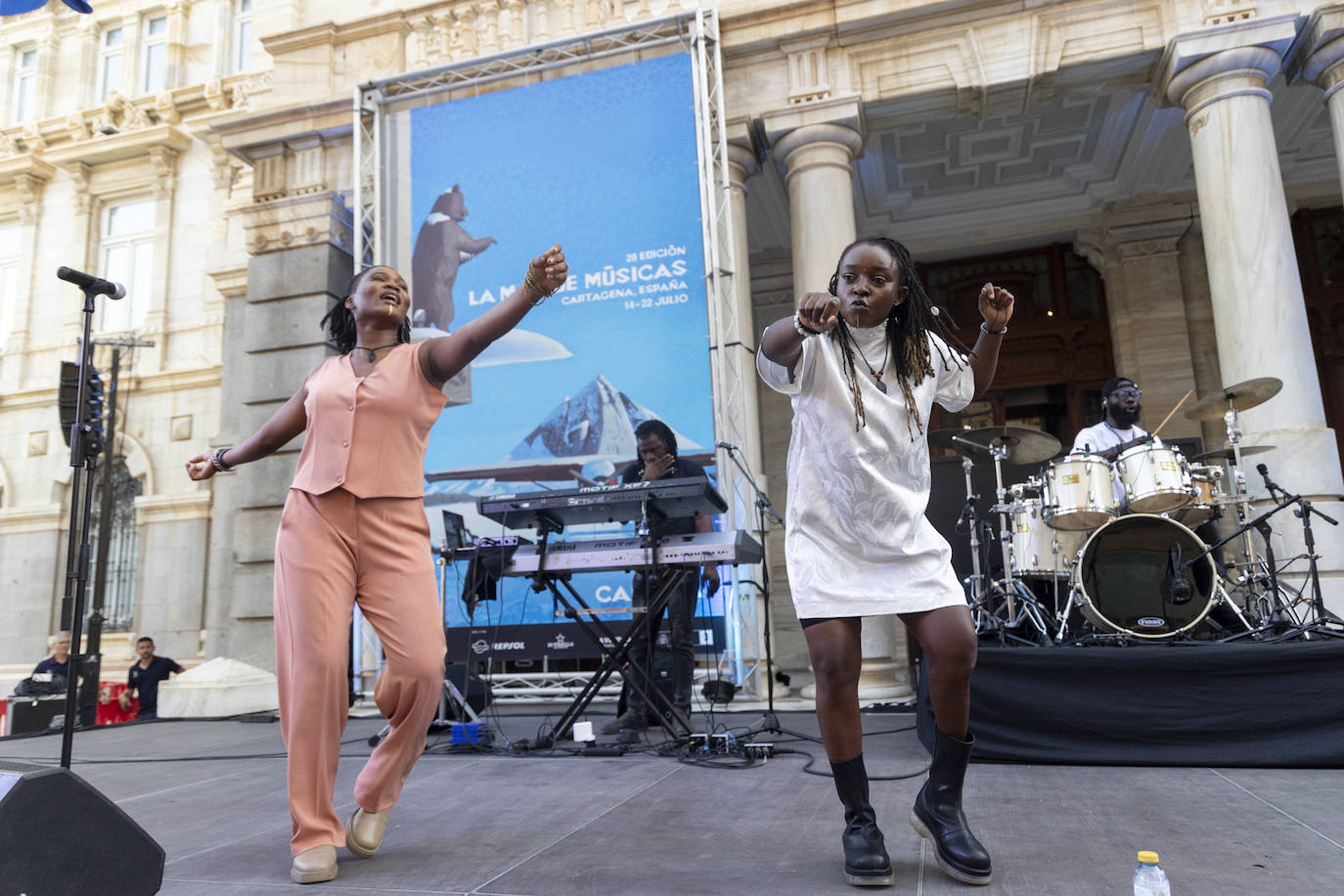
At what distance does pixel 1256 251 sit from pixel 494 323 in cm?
739

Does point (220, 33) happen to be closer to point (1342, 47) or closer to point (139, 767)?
point (139, 767)

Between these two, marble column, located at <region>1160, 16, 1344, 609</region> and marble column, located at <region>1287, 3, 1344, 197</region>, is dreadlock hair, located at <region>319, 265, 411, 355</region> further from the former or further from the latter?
marble column, located at <region>1287, 3, 1344, 197</region>

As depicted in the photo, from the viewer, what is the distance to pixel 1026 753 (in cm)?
445

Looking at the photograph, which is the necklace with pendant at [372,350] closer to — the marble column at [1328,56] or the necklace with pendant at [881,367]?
the necklace with pendant at [881,367]

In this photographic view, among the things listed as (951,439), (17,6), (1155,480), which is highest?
(17,6)

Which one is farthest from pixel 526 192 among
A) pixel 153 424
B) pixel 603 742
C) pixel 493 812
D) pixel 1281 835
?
pixel 153 424

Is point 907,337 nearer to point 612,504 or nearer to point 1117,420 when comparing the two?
point 612,504

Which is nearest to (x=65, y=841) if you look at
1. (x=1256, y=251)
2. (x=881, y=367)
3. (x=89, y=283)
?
(x=881, y=367)

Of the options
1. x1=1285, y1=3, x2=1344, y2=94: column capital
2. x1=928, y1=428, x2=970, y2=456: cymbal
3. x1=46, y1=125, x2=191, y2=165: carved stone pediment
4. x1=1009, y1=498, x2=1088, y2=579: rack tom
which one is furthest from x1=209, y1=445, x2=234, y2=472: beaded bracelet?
x1=46, y1=125, x2=191, y2=165: carved stone pediment

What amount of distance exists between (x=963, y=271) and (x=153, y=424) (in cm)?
1373

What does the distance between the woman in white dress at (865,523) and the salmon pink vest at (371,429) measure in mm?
1170

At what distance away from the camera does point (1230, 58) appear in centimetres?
797

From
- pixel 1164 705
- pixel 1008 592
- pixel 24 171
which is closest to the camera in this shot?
pixel 1164 705

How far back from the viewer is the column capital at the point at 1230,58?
7.91 metres
